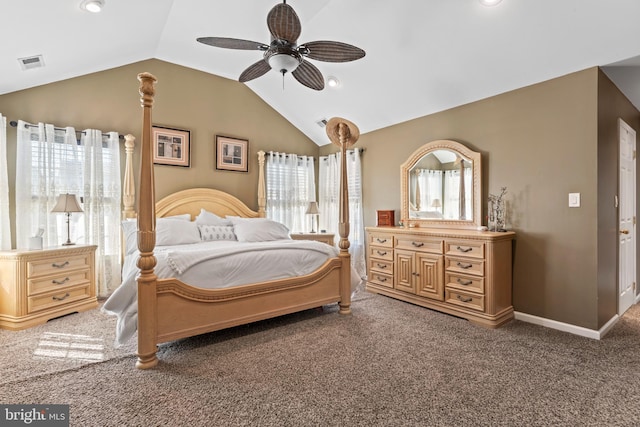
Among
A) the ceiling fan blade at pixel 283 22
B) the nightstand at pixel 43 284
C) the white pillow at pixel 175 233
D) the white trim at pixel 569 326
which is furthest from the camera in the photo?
the white pillow at pixel 175 233

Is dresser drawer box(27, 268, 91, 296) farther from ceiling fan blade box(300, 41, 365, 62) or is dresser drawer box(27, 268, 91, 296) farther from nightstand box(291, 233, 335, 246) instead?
ceiling fan blade box(300, 41, 365, 62)

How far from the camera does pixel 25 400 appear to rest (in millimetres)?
1830

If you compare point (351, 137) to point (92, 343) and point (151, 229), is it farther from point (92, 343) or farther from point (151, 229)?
point (92, 343)

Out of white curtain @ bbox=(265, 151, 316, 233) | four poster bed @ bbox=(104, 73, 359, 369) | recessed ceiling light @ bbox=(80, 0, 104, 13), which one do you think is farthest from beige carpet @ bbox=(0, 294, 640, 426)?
recessed ceiling light @ bbox=(80, 0, 104, 13)

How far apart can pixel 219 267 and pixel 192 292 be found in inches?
11.2

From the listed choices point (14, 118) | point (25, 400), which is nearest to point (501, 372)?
→ point (25, 400)

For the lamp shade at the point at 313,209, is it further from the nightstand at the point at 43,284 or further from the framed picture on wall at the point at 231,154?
the nightstand at the point at 43,284

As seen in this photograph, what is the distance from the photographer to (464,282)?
327cm

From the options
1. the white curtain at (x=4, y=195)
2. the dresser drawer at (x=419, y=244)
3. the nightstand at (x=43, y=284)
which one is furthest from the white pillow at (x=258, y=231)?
the white curtain at (x=4, y=195)

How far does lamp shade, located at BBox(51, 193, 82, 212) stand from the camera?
133 inches

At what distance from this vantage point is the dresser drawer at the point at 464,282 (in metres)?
3.15

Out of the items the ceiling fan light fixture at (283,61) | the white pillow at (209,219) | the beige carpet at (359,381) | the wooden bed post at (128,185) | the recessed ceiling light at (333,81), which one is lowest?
the beige carpet at (359,381)

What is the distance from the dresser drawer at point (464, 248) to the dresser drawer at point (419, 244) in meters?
0.10

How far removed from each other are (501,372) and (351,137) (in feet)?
8.09
